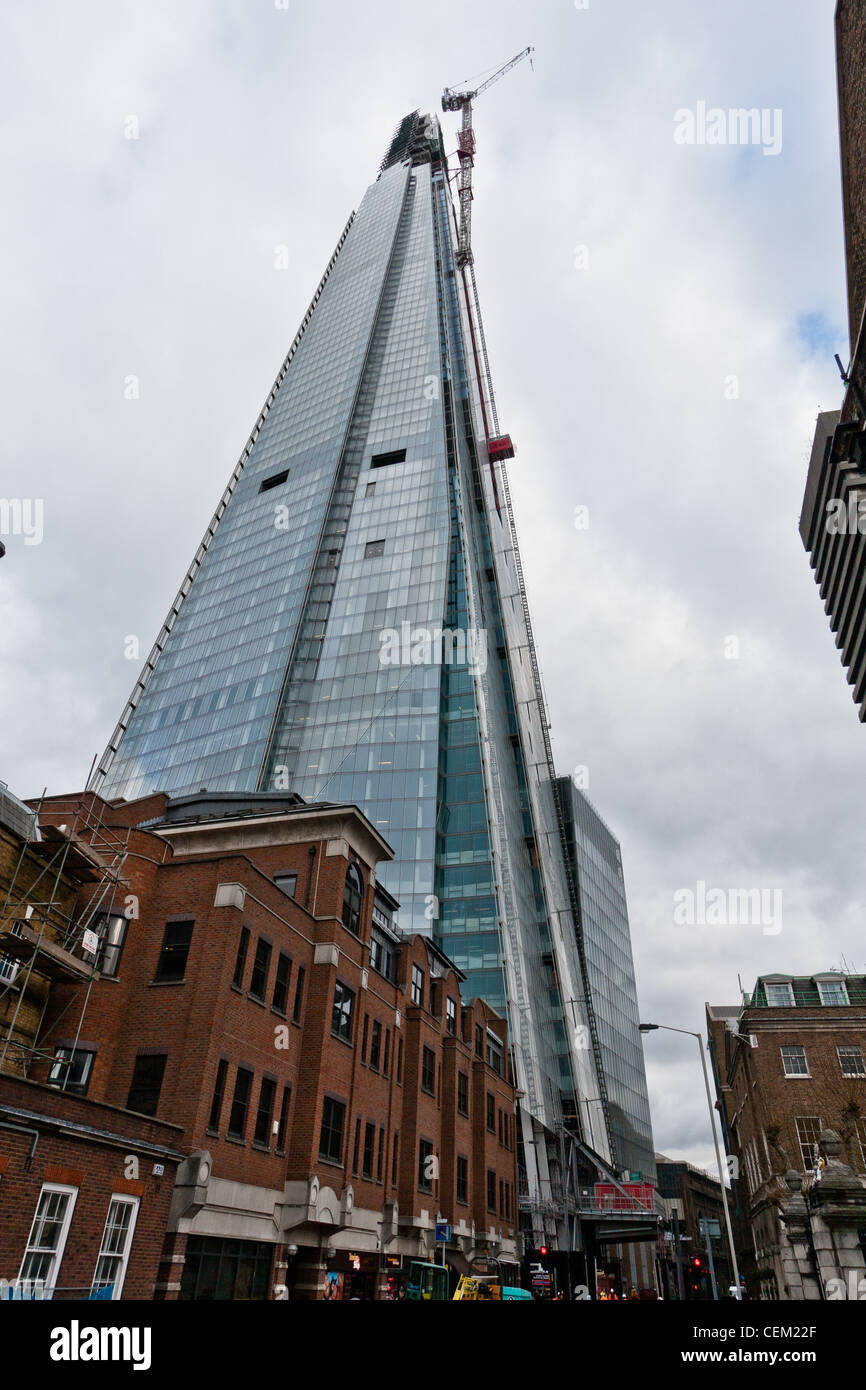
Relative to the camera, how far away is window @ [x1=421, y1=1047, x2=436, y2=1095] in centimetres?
4067

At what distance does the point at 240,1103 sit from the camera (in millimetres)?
26172

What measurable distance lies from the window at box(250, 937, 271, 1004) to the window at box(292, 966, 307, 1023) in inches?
84.9

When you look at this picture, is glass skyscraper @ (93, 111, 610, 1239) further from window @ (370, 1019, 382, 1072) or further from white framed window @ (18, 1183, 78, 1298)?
white framed window @ (18, 1183, 78, 1298)

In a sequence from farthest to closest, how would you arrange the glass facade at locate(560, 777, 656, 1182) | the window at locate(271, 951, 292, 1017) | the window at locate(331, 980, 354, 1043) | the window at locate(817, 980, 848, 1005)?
the glass facade at locate(560, 777, 656, 1182) → the window at locate(817, 980, 848, 1005) → the window at locate(331, 980, 354, 1043) → the window at locate(271, 951, 292, 1017)

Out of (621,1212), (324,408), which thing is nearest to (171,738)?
(324,408)

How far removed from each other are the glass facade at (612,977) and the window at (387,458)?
5105 centimetres

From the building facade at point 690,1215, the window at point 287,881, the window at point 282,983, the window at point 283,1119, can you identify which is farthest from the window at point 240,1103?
the building facade at point 690,1215

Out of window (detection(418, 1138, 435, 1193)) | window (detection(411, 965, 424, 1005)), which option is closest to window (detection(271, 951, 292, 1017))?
window (detection(411, 965, 424, 1005))

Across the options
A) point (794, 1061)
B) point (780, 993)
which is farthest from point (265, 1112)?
point (780, 993)

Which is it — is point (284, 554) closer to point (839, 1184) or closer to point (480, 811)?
point (480, 811)

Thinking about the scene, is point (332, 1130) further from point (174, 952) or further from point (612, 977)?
point (612, 977)

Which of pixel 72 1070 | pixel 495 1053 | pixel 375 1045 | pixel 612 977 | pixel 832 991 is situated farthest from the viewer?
pixel 612 977

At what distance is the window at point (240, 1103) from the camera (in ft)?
84.0

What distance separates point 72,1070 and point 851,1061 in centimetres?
4425
